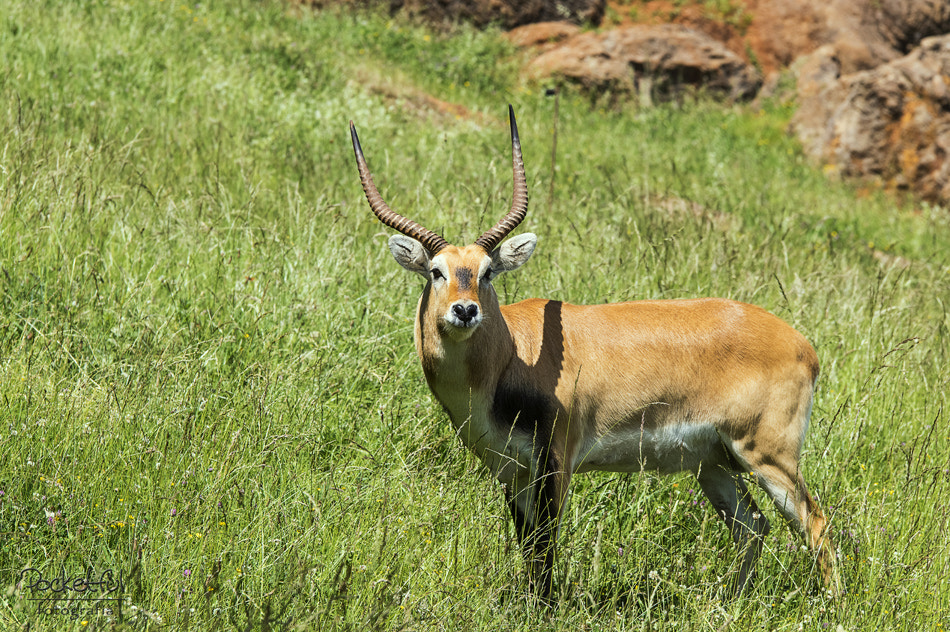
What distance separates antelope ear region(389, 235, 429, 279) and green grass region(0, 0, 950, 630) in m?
0.84

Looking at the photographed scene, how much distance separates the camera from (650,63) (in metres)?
15.9

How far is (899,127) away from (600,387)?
1209cm

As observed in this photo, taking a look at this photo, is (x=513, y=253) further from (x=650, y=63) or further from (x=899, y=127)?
(x=650, y=63)

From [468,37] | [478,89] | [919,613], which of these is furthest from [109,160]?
[468,37]

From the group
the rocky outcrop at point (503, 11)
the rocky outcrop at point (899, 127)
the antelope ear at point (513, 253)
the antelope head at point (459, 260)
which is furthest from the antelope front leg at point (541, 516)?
the rocky outcrop at point (503, 11)

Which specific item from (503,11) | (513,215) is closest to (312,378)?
(513,215)

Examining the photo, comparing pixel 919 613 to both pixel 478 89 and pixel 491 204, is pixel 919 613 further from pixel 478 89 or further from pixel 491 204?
pixel 478 89

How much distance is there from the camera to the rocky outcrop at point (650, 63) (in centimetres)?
1530

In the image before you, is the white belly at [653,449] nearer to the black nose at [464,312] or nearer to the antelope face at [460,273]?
the antelope face at [460,273]

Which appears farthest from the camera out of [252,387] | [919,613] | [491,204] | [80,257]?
[491,204]

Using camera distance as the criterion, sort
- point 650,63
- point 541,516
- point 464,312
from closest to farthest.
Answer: point 464,312 → point 541,516 → point 650,63

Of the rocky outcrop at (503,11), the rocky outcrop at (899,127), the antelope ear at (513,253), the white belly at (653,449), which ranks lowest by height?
the rocky outcrop at (899,127)

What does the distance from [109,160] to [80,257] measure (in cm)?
168

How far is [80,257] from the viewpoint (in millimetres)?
5281
